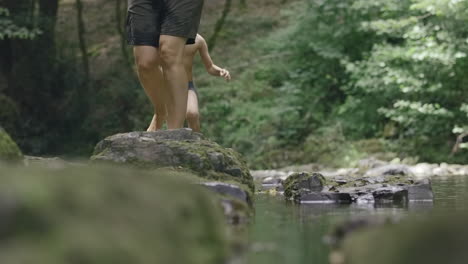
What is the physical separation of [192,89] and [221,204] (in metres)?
3.94

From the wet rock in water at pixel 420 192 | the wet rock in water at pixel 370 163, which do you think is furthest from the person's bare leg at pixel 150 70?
the wet rock in water at pixel 370 163

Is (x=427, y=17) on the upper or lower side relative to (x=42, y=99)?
upper

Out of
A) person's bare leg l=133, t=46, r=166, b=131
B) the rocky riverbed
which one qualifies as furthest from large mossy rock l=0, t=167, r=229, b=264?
Result: person's bare leg l=133, t=46, r=166, b=131

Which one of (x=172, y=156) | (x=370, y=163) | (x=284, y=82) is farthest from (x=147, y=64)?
(x=284, y=82)

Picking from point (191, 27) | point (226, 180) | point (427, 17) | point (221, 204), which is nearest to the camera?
point (221, 204)

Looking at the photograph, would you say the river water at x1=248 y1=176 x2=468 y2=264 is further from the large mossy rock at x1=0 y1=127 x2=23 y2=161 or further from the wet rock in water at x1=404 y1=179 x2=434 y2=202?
the large mossy rock at x1=0 y1=127 x2=23 y2=161

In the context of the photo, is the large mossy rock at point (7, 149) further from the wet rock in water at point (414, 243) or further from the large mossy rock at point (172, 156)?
the wet rock in water at point (414, 243)

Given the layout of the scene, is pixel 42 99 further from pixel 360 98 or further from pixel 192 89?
pixel 192 89

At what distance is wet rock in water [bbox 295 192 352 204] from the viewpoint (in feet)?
16.6

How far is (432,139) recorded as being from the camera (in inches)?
469

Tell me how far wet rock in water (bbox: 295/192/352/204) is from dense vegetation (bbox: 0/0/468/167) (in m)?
6.44

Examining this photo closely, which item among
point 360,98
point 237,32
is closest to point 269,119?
point 360,98

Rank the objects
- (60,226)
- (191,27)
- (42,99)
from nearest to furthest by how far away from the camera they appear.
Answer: (60,226) < (191,27) < (42,99)

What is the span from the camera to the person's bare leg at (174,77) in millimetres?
5355
